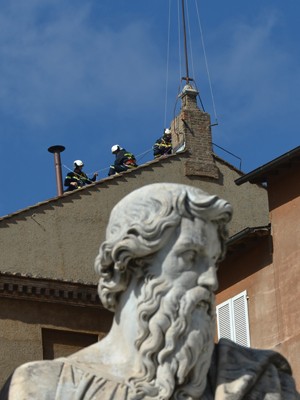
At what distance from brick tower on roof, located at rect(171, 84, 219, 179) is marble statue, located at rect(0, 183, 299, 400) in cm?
3768

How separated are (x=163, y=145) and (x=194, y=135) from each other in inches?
43.9

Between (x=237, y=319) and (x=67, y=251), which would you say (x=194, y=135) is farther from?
(x=237, y=319)

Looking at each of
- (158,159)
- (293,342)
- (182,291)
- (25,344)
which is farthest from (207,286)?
(158,159)

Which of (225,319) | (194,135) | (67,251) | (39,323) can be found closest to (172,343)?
(225,319)

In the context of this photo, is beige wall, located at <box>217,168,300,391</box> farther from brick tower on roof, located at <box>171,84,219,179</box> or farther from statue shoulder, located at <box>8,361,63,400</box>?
statue shoulder, located at <box>8,361,63,400</box>

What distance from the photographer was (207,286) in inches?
466

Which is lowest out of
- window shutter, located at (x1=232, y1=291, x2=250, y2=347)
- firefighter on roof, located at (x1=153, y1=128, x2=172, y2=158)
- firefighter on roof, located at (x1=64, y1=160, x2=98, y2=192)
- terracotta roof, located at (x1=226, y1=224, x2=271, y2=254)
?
window shutter, located at (x1=232, y1=291, x2=250, y2=347)

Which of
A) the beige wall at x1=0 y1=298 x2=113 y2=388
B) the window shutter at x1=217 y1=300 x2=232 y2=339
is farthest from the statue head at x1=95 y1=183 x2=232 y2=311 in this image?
the beige wall at x1=0 y1=298 x2=113 y2=388

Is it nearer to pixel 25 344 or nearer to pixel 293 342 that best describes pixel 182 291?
pixel 293 342

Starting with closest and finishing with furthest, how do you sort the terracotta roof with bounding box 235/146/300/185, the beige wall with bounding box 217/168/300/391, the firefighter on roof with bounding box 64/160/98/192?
the beige wall with bounding box 217/168/300/391, the terracotta roof with bounding box 235/146/300/185, the firefighter on roof with bounding box 64/160/98/192

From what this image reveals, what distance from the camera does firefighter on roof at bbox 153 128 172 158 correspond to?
52541 millimetres

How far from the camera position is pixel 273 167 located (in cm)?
3994

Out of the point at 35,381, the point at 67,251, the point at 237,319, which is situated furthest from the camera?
the point at 67,251

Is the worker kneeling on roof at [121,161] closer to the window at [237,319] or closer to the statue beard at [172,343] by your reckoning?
the window at [237,319]
